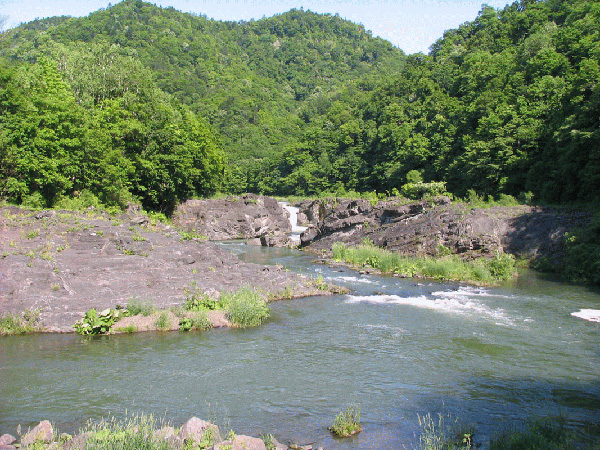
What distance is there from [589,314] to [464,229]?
15.7 meters

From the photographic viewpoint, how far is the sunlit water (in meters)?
14.0

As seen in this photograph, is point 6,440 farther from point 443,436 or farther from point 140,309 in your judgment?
point 140,309

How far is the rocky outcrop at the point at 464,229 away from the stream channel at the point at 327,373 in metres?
14.2

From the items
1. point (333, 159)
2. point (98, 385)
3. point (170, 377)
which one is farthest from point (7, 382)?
point (333, 159)

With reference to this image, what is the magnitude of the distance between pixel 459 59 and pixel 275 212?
154 feet

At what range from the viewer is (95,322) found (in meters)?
20.9

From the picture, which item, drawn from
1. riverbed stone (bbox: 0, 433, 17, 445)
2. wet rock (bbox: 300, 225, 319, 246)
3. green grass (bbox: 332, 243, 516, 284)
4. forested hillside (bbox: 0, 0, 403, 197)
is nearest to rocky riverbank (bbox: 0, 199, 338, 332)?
green grass (bbox: 332, 243, 516, 284)

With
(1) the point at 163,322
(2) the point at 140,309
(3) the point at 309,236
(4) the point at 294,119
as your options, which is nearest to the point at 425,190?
(3) the point at 309,236

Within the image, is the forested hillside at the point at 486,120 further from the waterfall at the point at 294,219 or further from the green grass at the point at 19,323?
the green grass at the point at 19,323

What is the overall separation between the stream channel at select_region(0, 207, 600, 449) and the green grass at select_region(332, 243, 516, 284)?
360 inches

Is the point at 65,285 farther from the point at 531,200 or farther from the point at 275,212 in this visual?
the point at 275,212

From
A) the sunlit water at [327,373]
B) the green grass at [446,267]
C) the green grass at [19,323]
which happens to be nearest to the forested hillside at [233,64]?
the green grass at [446,267]

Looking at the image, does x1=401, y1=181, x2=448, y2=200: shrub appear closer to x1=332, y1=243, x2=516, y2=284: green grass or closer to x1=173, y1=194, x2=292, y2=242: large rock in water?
x1=173, y1=194, x2=292, y2=242: large rock in water

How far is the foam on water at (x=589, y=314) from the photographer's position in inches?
970
